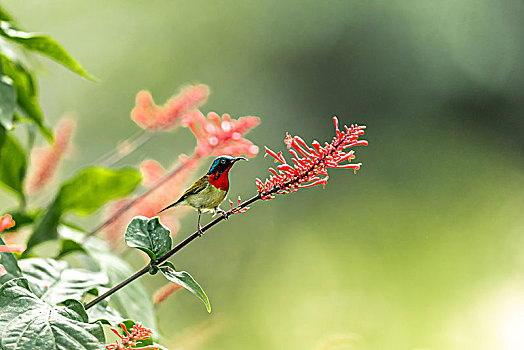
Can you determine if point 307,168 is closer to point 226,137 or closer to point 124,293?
point 226,137

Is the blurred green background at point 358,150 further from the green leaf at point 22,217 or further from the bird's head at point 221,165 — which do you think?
the bird's head at point 221,165

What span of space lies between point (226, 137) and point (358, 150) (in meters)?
1.84

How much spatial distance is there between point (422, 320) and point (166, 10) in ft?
5.68

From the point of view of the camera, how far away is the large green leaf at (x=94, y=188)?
49cm

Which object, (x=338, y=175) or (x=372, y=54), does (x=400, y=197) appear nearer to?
(x=338, y=175)

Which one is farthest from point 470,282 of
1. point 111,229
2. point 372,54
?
point 111,229

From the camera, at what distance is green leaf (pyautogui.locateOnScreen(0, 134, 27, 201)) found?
0.48 m

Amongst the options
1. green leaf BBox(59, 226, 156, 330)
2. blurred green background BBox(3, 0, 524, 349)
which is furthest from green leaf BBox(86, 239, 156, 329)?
blurred green background BBox(3, 0, 524, 349)

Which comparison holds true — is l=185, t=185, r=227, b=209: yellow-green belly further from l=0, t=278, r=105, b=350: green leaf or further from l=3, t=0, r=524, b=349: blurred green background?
l=3, t=0, r=524, b=349: blurred green background

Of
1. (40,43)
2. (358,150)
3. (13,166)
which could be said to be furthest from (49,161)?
(358,150)

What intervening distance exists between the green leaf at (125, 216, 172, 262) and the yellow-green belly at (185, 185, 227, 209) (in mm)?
20

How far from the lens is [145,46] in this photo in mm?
2660

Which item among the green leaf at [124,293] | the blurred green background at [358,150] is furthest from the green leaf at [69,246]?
the blurred green background at [358,150]

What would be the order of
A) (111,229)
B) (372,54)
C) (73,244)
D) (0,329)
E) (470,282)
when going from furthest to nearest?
(372,54), (470,282), (111,229), (73,244), (0,329)
